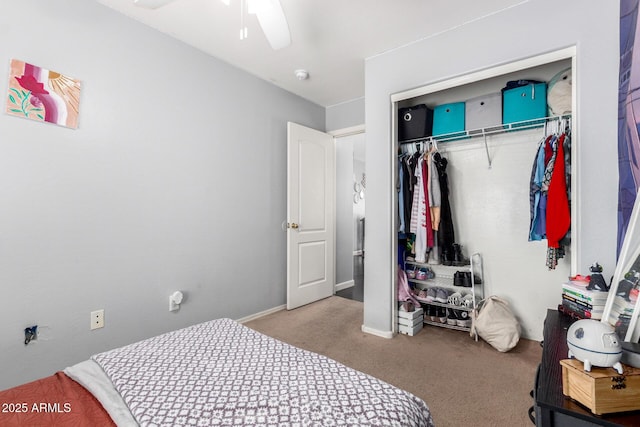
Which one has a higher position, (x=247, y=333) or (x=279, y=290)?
(x=247, y=333)

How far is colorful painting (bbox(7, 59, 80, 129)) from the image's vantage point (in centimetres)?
174

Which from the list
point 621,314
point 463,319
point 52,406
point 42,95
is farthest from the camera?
point 463,319

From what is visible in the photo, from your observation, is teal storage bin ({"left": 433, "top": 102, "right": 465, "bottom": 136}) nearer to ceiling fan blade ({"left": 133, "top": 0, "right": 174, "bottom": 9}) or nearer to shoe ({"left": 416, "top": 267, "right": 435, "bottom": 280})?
shoe ({"left": 416, "top": 267, "right": 435, "bottom": 280})

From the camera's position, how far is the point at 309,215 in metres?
3.60

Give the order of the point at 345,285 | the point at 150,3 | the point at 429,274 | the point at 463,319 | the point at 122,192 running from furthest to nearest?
the point at 345,285 < the point at 429,274 < the point at 463,319 < the point at 122,192 < the point at 150,3

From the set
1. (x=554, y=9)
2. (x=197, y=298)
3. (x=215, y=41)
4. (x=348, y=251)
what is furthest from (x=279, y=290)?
(x=554, y=9)

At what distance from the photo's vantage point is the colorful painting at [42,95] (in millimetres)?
1744

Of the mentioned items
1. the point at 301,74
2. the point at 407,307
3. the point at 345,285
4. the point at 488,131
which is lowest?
the point at 345,285

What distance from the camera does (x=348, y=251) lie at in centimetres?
459

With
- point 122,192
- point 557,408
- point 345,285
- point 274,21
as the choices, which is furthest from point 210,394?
point 345,285

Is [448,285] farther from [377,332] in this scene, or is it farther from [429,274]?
[377,332]

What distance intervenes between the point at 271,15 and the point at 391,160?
60.6 inches

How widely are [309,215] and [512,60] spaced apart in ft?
7.70

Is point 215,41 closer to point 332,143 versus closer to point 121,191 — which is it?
point 121,191
